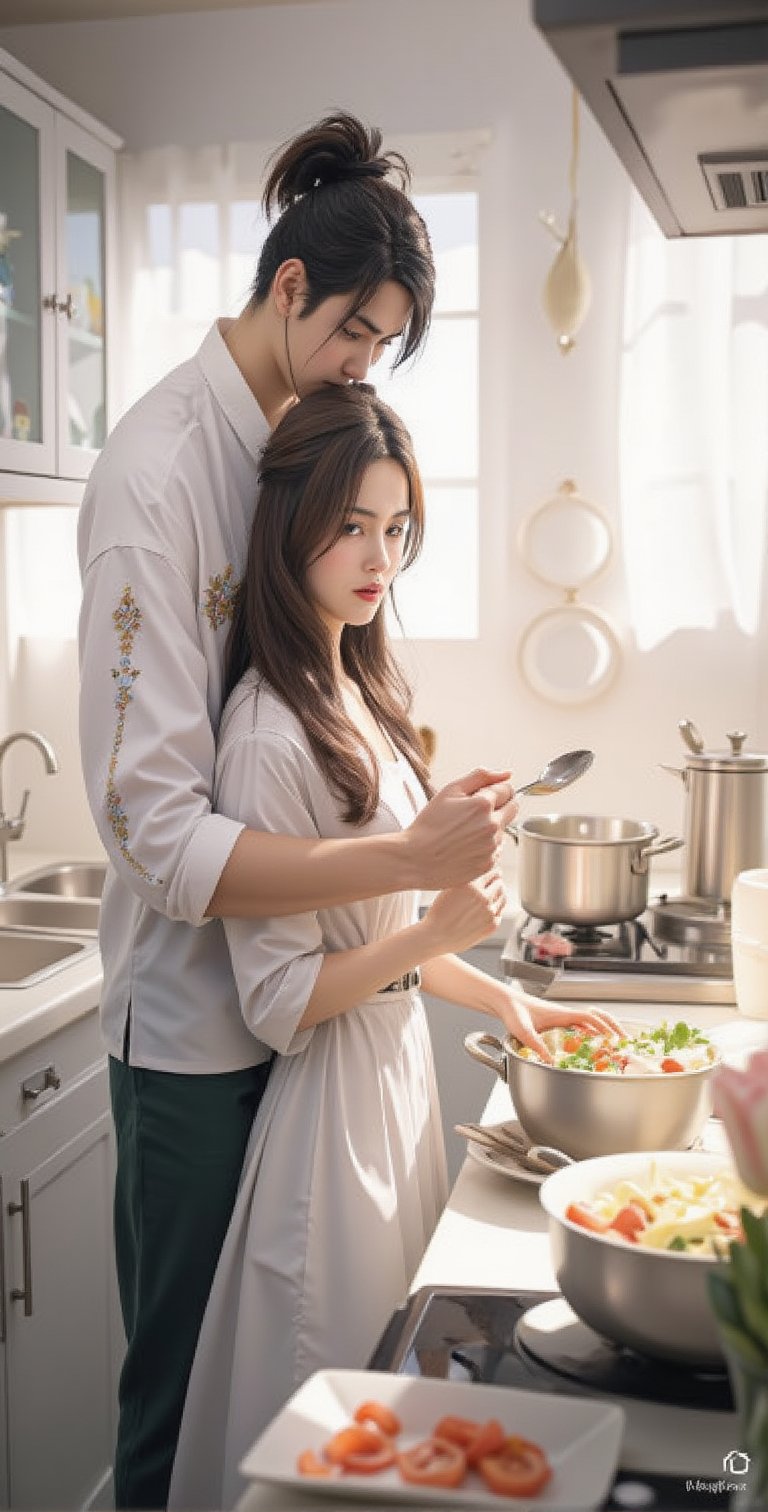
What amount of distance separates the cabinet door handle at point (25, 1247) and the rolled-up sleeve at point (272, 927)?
0.81 meters

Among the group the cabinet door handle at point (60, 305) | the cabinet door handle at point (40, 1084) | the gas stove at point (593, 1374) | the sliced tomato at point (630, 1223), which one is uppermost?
the cabinet door handle at point (60, 305)

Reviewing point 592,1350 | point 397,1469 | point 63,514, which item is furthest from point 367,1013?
point 63,514

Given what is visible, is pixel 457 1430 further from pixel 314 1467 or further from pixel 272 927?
pixel 272 927

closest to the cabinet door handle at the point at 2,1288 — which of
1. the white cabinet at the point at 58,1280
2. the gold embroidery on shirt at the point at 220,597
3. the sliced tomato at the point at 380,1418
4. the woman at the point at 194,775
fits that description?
the white cabinet at the point at 58,1280

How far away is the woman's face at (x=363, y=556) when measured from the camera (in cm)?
164

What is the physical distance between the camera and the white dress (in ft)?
4.96

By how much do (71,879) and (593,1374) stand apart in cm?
236

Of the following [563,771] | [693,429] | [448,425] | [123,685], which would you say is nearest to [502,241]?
[448,425]

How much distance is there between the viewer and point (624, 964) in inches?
86.0

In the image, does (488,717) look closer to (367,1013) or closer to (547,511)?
(547,511)

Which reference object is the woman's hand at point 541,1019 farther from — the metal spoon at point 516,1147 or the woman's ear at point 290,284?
the woman's ear at point 290,284

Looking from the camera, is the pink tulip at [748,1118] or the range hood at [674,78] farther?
the range hood at [674,78]

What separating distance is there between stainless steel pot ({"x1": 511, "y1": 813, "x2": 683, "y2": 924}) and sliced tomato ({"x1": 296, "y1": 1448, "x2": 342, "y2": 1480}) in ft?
4.61

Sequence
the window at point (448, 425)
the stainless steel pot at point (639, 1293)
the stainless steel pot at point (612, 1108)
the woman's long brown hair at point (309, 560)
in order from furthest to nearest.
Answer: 1. the window at point (448, 425)
2. the woman's long brown hair at point (309, 560)
3. the stainless steel pot at point (612, 1108)
4. the stainless steel pot at point (639, 1293)
